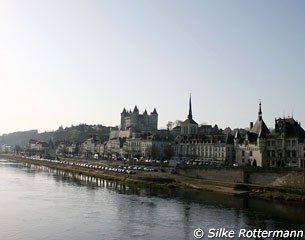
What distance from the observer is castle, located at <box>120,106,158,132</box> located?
161m

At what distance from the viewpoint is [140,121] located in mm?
163375

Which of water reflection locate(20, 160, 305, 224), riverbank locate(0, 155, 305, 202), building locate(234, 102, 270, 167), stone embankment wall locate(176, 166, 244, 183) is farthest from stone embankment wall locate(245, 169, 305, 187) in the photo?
building locate(234, 102, 270, 167)

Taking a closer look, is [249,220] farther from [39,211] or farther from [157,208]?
[39,211]

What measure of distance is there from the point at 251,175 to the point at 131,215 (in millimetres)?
24588

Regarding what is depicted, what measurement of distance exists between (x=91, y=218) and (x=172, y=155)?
68.0 metres

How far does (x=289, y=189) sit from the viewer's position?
172ft

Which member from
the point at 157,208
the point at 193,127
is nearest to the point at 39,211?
the point at 157,208

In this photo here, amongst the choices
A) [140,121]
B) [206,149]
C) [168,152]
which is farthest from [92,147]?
[206,149]

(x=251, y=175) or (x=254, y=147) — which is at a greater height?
(x=254, y=147)

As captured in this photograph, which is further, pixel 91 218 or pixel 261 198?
pixel 261 198

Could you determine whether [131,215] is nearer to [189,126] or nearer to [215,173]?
[215,173]

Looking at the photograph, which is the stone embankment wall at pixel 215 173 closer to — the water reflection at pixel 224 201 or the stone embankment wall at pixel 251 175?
the stone embankment wall at pixel 251 175

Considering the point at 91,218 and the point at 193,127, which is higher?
the point at 193,127

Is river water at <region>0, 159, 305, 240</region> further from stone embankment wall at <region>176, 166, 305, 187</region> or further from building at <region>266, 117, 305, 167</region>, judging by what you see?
building at <region>266, 117, 305, 167</region>
